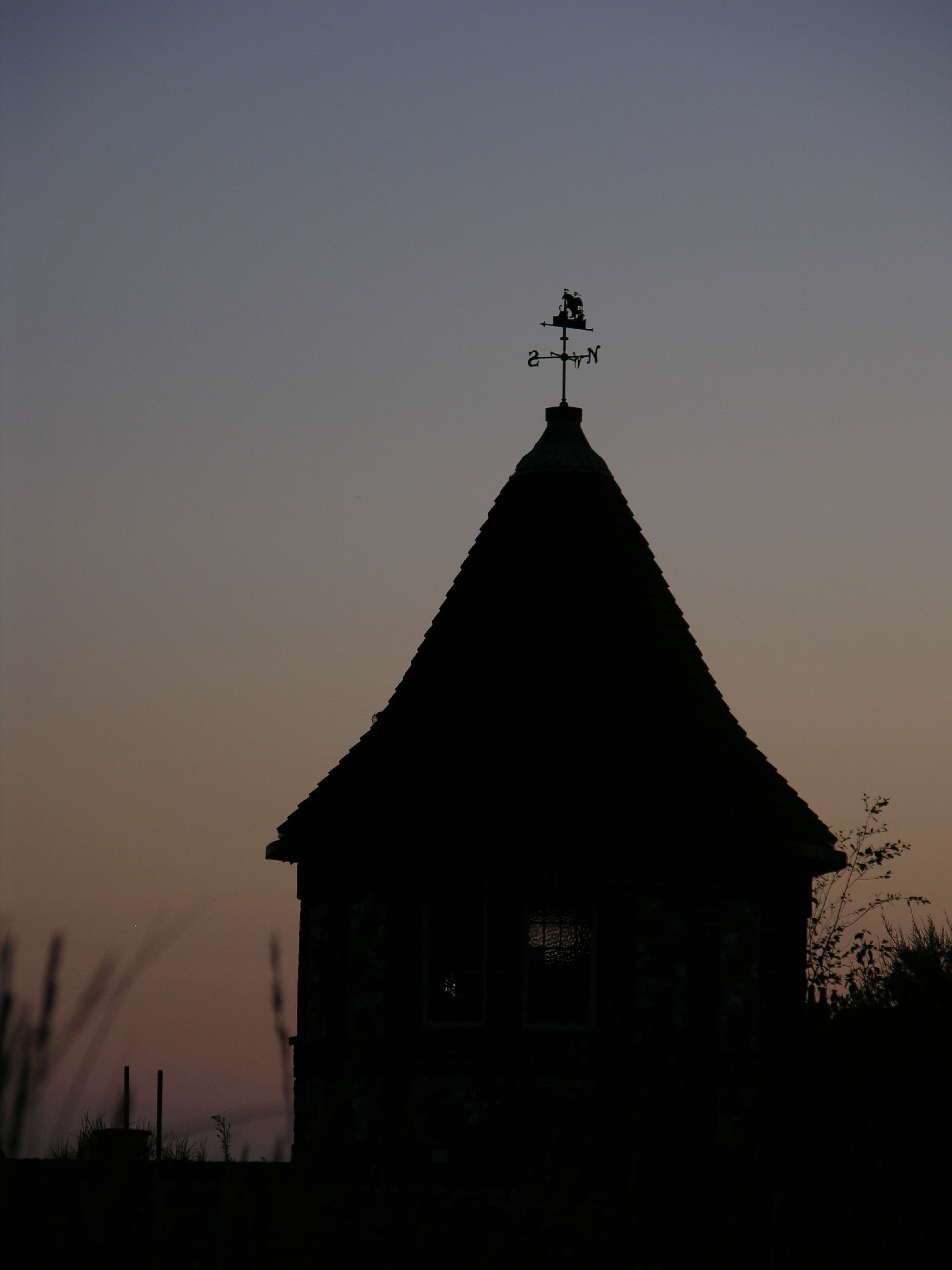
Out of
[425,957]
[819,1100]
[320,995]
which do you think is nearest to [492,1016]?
[425,957]

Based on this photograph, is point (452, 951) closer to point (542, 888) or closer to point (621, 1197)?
point (542, 888)

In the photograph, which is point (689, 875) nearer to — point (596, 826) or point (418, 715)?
point (596, 826)

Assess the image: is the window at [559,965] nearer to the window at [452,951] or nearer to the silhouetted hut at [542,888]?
the silhouetted hut at [542,888]

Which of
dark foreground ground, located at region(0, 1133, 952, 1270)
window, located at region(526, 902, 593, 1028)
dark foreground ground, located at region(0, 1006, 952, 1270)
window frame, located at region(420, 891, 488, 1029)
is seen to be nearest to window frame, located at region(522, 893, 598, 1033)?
window, located at region(526, 902, 593, 1028)

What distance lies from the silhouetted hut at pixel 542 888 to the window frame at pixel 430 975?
0.03m

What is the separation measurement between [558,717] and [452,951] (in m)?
2.45

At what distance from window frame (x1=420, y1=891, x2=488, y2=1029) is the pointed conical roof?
0.56m

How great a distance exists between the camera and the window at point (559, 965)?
1522 centimetres

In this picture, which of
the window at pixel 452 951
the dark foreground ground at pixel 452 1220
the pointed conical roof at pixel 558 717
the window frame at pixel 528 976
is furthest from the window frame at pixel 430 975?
the dark foreground ground at pixel 452 1220

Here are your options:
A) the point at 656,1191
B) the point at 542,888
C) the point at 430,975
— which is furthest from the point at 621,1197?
the point at 430,975

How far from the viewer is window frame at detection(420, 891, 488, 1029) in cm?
1510

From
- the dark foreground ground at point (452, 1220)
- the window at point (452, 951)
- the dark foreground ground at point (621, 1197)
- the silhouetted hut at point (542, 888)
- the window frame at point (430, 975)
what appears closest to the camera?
the dark foreground ground at point (452, 1220)

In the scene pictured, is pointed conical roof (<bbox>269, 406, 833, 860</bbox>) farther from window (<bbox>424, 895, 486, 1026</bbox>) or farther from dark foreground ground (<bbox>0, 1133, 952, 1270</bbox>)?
dark foreground ground (<bbox>0, 1133, 952, 1270</bbox>)

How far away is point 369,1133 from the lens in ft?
49.9
